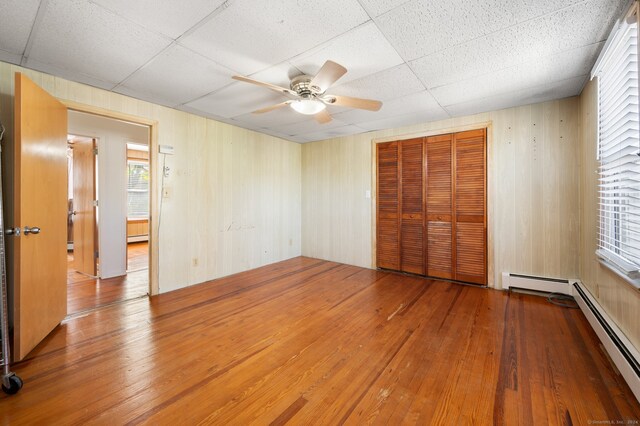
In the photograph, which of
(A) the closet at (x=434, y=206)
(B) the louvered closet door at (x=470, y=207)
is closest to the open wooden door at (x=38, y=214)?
(A) the closet at (x=434, y=206)

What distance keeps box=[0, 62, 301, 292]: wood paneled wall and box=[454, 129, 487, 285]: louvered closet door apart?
301cm

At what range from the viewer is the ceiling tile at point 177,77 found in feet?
7.22

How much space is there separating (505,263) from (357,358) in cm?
259

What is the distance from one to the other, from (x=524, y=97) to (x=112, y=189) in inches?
231

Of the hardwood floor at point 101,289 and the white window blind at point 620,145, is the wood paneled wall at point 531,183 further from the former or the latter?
the hardwood floor at point 101,289

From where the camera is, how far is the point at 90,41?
196 centimetres

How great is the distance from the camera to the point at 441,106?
128 inches

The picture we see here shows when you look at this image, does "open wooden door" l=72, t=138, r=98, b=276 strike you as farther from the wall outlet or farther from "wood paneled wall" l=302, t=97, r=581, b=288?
"wood paneled wall" l=302, t=97, r=581, b=288

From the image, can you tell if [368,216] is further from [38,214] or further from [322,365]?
[38,214]

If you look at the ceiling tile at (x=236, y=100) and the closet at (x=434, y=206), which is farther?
the closet at (x=434, y=206)

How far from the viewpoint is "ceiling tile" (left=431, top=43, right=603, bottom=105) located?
84.5 inches

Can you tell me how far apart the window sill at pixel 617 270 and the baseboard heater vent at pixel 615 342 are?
0.41m

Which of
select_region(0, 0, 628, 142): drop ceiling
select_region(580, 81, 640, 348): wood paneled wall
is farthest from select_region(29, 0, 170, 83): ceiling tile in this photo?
select_region(580, 81, 640, 348): wood paneled wall

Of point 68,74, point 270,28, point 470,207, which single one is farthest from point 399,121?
point 68,74
